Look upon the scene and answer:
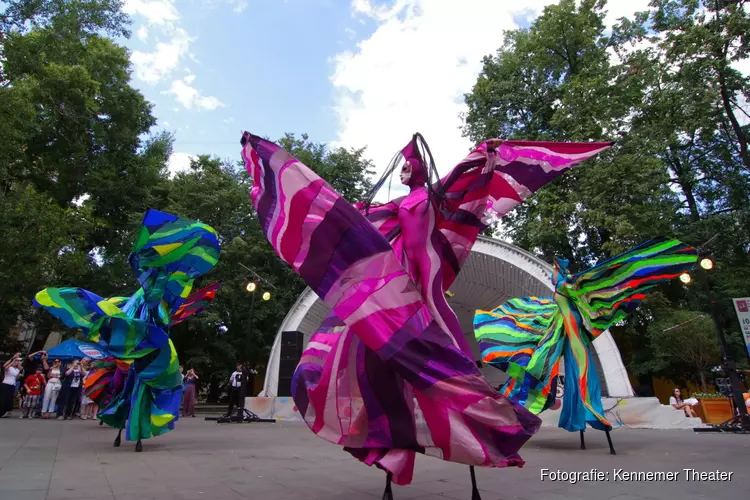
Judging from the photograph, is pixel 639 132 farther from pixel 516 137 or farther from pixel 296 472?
pixel 296 472

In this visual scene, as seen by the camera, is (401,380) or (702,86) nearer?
(401,380)

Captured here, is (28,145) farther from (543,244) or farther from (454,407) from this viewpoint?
(454,407)

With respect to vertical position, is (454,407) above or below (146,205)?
below

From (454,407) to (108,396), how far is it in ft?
23.7

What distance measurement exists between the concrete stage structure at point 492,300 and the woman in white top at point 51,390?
16.8 ft

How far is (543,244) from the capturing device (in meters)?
17.4

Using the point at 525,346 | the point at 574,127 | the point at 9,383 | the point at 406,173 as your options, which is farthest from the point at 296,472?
the point at 574,127

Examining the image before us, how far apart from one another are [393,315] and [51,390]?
13.2m

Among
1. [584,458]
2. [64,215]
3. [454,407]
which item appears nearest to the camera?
[454,407]

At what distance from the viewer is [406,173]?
3.32 meters

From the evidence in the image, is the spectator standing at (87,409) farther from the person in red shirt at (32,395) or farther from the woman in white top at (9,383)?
the woman in white top at (9,383)

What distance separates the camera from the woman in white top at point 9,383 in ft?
36.0

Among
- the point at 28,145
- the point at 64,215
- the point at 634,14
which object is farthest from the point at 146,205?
the point at 634,14

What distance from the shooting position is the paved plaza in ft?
11.2
